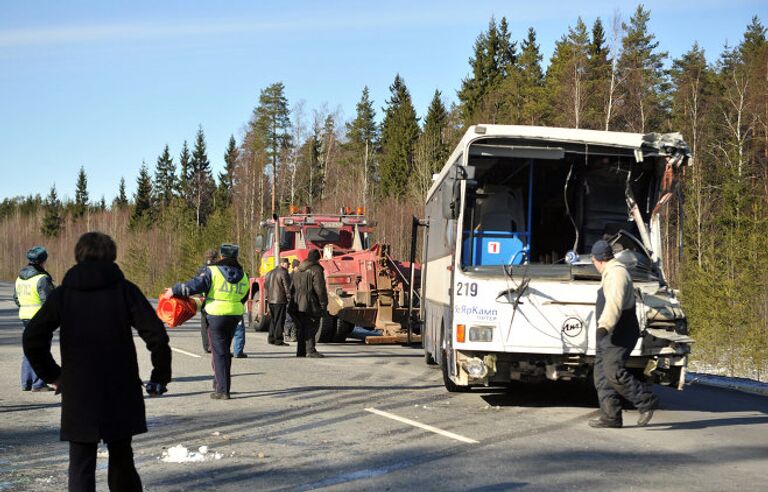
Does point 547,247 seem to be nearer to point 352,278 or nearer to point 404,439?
point 404,439

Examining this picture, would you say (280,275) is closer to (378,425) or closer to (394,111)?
(378,425)

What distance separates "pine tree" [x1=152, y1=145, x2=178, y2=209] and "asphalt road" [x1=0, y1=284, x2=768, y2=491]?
101927mm

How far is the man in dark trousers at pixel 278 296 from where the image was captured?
17828 millimetres

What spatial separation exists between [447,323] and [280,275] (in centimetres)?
768

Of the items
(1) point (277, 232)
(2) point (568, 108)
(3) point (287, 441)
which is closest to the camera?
(3) point (287, 441)

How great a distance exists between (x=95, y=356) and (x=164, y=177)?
112270 millimetres

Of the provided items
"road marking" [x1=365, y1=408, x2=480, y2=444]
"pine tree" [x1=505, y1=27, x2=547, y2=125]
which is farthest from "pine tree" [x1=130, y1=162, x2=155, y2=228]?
"road marking" [x1=365, y1=408, x2=480, y2=444]

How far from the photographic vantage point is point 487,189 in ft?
36.3

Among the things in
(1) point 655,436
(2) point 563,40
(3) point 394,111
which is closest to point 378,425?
(1) point 655,436

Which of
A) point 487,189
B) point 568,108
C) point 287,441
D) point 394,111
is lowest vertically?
point 287,441

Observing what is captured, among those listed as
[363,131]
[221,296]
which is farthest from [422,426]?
[363,131]

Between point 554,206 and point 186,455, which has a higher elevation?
point 554,206

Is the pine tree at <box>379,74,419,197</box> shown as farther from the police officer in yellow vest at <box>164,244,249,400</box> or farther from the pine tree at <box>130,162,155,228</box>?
the police officer in yellow vest at <box>164,244,249,400</box>

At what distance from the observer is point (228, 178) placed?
97312 mm
